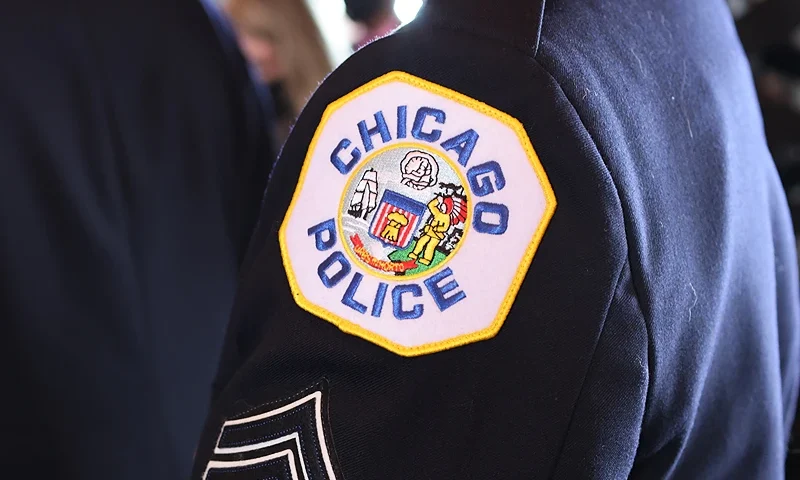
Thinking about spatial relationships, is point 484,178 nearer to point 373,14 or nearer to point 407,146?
point 407,146

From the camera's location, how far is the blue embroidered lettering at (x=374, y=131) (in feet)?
1.17

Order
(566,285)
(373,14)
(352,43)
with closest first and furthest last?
(566,285) → (373,14) → (352,43)

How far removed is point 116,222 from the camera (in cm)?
62

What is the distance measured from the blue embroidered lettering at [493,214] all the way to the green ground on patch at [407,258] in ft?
0.08

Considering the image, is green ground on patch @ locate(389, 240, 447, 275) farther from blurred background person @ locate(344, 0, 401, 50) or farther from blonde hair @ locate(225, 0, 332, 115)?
blonde hair @ locate(225, 0, 332, 115)

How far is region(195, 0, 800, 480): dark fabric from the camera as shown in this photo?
333 millimetres

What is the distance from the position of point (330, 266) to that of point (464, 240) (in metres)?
0.08

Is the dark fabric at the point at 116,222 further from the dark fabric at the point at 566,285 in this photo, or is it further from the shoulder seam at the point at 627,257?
the shoulder seam at the point at 627,257

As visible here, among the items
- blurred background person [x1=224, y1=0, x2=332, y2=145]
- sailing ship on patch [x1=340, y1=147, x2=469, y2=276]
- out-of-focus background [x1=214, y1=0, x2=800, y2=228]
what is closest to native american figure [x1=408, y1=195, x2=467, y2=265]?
sailing ship on patch [x1=340, y1=147, x2=469, y2=276]

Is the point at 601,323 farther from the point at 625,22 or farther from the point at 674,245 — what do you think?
the point at 625,22

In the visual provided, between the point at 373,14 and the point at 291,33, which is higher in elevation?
the point at 291,33

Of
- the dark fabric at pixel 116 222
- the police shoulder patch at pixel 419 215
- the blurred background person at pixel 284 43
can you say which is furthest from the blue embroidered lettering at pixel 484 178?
the blurred background person at pixel 284 43

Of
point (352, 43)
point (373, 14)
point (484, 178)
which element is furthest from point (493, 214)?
point (352, 43)

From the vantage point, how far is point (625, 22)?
1.28ft
